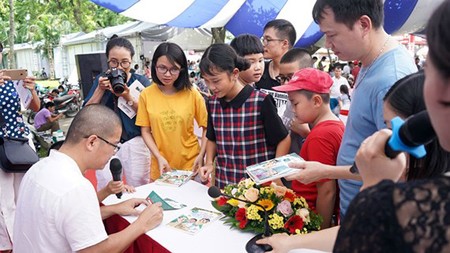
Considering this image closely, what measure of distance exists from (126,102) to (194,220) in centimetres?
135

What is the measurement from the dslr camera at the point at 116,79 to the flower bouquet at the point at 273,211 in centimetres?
140

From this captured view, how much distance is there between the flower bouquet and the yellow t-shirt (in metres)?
0.96

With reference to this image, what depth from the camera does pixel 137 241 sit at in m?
1.71

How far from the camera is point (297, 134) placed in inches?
89.7

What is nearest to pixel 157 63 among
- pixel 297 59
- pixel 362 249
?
pixel 297 59

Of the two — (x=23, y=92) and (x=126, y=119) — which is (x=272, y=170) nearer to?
(x=126, y=119)

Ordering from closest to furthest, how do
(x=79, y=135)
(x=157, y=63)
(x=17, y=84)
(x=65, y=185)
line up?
(x=65, y=185)
(x=79, y=135)
(x=157, y=63)
(x=17, y=84)

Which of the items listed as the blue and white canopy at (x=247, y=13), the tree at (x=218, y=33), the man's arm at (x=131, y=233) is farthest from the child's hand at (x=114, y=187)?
the tree at (x=218, y=33)

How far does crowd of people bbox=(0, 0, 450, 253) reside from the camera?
557 mm

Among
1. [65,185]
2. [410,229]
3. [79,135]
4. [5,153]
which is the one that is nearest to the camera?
[410,229]

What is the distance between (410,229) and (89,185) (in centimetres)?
119

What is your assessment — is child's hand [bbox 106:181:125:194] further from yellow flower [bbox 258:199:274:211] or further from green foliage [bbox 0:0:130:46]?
green foliage [bbox 0:0:130:46]

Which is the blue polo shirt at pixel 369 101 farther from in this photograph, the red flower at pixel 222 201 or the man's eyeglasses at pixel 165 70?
the man's eyeglasses at pixel 165 70

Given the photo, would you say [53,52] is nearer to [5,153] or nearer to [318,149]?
[5,153]
